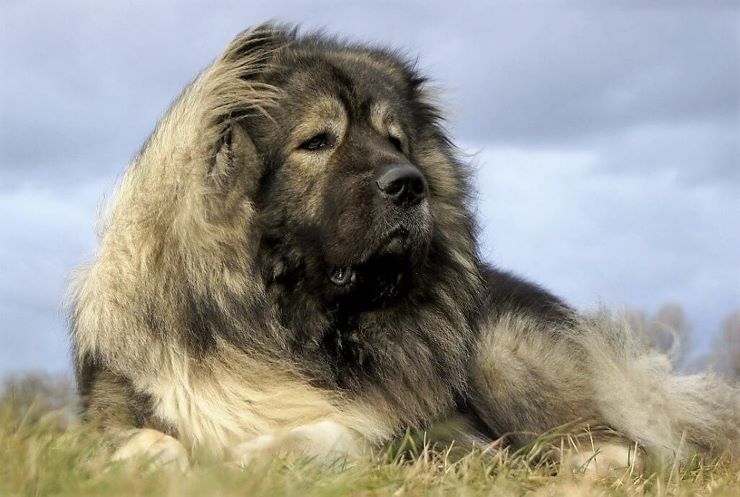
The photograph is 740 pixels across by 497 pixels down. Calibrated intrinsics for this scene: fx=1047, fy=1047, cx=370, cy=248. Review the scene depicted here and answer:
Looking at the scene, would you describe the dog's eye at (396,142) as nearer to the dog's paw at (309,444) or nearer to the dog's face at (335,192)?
the dog's face at (335,192)

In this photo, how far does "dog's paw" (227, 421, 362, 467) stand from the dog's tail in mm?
2009

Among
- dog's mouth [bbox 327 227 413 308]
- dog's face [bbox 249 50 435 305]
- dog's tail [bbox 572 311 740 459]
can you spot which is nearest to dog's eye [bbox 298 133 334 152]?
dog's face [bbox 249 50 435 305]

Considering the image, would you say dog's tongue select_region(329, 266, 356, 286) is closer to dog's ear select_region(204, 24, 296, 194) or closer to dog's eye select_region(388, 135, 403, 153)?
dog's ear select_region(204, 24, 296, 194)

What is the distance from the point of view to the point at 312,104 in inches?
208

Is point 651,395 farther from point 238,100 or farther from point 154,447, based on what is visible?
point 154,447

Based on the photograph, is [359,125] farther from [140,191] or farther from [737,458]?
[737,458]

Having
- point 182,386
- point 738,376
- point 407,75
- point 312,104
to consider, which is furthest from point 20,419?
point 738,376

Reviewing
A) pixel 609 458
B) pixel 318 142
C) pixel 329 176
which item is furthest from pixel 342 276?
pixel 609 458

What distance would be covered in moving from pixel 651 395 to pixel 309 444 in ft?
8.98

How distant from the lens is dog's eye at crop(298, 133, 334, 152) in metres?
5.18

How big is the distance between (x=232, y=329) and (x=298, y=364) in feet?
1.19

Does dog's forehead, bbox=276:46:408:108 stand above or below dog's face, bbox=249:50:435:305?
above

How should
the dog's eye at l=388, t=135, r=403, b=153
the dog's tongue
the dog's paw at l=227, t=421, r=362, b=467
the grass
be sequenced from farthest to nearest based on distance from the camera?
the dog's eye at l=388, t=135, r=403, b=153 < the dog's tongue < the dog's paw at l=227, t=421, r=362, b=467 < the grass

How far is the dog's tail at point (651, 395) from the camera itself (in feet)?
20.2
